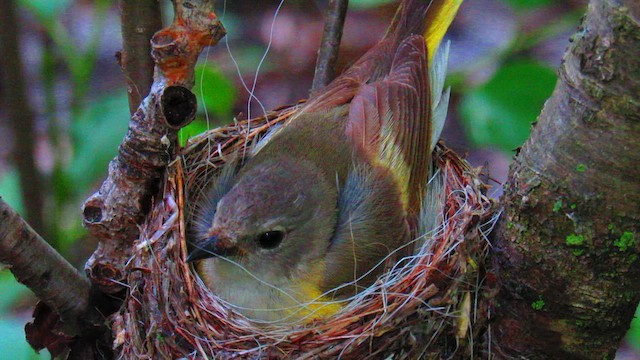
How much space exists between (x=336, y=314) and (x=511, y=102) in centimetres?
87

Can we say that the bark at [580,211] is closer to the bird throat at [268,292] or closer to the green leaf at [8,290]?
the bird throat at [268,292]

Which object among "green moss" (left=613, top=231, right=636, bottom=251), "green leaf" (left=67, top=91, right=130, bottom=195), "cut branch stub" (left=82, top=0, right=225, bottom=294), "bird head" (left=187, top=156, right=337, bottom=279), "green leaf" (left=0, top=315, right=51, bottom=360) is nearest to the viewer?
"green moss" (left=613, top=231, right=636, bottom=251)

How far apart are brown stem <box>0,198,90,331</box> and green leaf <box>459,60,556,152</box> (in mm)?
1346

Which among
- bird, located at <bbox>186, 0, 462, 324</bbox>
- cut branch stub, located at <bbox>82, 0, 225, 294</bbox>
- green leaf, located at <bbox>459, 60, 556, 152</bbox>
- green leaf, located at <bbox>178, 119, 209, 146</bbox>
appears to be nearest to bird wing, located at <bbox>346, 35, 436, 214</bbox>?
bird, located at <bbox>186, 0, 462, 324</bbox>

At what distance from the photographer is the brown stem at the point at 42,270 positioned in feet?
7.09

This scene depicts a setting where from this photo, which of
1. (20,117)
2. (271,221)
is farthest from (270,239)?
(20,117)

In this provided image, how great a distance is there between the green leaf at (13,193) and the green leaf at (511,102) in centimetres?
169

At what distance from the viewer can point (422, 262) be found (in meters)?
2.48

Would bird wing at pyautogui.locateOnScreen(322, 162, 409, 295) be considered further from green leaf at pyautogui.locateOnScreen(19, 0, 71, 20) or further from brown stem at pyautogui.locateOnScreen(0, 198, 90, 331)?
green leaf at pyautogui.locateOnScreen(19, 0, 71, 20)

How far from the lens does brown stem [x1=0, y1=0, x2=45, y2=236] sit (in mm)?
2957

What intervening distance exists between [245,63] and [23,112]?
56.1 inches

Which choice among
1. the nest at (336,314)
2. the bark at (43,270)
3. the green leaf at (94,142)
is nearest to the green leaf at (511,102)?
the nest at (336,314)

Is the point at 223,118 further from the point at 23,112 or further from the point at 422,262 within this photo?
the point at 422,262

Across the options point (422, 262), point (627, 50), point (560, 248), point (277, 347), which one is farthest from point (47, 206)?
point (627, 50)
